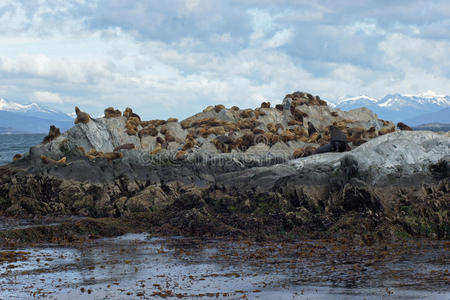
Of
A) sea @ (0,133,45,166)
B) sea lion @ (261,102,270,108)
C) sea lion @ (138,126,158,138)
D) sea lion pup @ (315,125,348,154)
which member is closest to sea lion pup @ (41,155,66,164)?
sea lion @ (138,126,158,138)

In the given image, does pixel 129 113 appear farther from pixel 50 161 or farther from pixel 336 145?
pixel 336 145

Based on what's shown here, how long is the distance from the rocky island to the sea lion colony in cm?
12

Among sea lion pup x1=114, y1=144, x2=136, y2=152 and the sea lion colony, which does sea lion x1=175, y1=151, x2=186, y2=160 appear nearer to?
the sea lion colony

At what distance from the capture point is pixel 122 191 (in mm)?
23688

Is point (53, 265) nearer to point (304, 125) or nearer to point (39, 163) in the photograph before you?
point (39, 163)

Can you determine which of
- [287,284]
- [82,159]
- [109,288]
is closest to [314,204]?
[287,284]

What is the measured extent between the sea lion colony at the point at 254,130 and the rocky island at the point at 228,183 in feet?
0.38

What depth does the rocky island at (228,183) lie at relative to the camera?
16969 millimetres

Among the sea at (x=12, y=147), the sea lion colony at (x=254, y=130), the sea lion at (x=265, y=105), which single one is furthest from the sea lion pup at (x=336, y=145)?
the sea at (x=12, y=147)

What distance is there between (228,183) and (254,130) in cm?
969

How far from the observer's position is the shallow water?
989cm

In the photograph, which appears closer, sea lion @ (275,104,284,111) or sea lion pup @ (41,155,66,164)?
sea lion pup @ (41,155,66,164)

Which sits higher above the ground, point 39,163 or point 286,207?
point 39,163

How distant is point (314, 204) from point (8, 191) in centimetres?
1364
